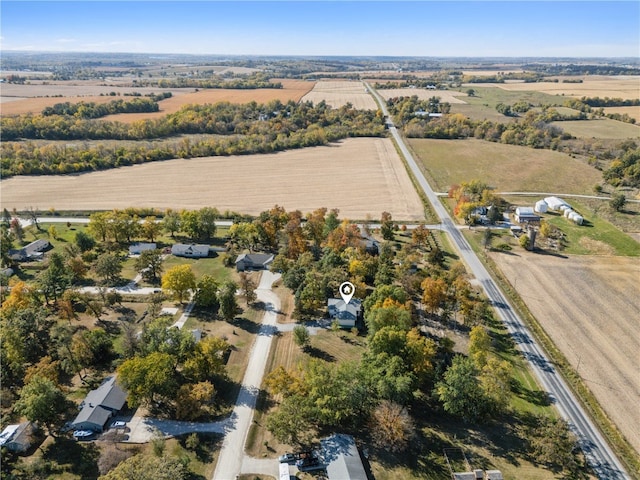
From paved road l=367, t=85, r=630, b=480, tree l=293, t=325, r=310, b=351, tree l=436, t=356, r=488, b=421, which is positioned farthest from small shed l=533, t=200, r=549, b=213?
tree l=293, t=325, r=310, b=351

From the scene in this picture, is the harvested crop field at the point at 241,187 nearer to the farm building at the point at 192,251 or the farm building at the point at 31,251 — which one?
the farm building at the point at 31,251

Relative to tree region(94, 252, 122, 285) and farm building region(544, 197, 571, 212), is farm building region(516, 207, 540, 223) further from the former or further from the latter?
tree region(94, 252, 122, 285)

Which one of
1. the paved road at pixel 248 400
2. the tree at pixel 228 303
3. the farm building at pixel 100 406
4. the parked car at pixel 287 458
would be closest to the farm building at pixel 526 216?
the paved road at pixel 248 400

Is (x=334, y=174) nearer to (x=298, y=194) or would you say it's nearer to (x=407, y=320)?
(x=298, y=194)

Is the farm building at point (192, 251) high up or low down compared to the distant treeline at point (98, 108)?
down

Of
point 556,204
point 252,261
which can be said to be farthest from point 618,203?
point 252,261

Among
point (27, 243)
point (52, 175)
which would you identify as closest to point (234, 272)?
point (27, 243)
